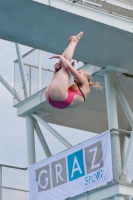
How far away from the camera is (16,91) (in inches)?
1051

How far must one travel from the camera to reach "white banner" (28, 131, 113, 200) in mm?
21156

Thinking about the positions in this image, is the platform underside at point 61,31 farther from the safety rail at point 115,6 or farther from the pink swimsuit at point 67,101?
the pink swimsuit at point 67,101

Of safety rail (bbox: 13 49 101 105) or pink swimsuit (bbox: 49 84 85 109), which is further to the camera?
safety rail (bbox: 13 49 101 105)

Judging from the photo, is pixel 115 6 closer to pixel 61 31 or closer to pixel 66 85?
pixel 61 31

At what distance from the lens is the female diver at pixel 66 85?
12055mm

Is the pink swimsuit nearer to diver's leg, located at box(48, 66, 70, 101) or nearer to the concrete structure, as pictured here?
diver's leg, located at box(48, 66, 70, 101)

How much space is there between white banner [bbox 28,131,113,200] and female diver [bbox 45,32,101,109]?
27.8 ft

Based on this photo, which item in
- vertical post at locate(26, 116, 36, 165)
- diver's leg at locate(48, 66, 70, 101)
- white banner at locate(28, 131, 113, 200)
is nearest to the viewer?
diver's leg at locate(48, 66, 70, 101)

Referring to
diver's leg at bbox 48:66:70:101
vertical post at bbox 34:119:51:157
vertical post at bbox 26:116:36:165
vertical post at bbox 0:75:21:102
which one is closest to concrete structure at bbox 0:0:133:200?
vertical post at bbox 0:75:21:102

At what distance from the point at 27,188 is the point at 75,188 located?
9.98ft

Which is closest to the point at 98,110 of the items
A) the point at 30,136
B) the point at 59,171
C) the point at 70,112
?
the point at 70,112

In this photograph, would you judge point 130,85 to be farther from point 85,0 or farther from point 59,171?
point 85,0

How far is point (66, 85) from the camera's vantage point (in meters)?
12.1

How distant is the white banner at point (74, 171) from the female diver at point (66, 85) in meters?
8.48
